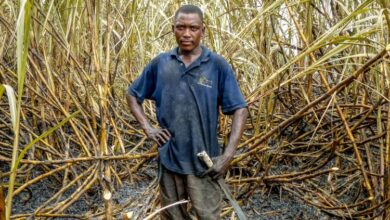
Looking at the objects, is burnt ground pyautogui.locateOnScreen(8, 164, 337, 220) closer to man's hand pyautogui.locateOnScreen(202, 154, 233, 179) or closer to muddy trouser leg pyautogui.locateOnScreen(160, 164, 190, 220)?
muddy trouser leg pyautogui.locateOnScreen(160, 164, 190, 220)

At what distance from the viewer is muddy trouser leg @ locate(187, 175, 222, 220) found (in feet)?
5.15

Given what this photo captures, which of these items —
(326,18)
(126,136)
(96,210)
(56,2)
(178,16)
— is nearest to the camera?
(178,16)

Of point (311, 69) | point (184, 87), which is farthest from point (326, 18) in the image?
point (184, 87)

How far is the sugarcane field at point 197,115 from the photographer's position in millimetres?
1542

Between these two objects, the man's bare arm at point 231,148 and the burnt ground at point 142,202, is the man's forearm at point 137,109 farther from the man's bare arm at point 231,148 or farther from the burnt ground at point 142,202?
the burnt ground at point 142,202

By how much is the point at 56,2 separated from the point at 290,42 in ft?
3.42

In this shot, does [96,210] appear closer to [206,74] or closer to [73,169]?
[73,169]

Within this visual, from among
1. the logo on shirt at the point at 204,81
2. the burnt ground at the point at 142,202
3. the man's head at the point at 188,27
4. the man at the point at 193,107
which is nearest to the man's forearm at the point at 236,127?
the man at the point at 193,107

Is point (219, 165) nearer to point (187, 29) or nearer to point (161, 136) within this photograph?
point (161, 136)

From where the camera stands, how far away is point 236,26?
2488 mm

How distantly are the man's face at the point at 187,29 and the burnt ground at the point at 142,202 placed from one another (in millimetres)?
677

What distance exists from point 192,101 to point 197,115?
1.6 inches

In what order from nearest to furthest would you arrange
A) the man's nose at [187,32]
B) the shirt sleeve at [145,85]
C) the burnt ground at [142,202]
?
the man's nose at [187,32] → the shirt sleeve at [145,85] → the burnt ground at [142,202]

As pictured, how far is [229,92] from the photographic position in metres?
1.55
